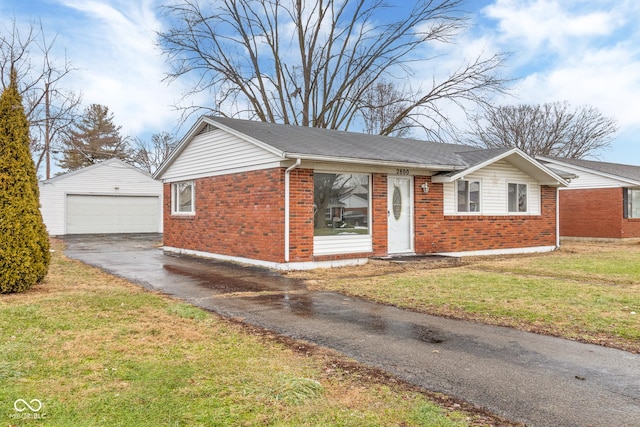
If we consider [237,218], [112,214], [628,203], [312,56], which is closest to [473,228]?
[237,218]

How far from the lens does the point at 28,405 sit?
3316mm

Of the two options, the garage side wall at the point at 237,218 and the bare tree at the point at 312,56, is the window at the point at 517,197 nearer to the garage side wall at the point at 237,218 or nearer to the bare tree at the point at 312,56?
the garage side wall at the point at 237,218

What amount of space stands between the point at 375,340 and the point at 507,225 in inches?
460

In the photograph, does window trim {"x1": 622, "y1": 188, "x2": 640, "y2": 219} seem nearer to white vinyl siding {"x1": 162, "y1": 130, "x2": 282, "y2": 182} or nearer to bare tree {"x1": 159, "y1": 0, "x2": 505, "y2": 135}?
bare tree {"x1": 159, "y1": 0, "x2": 505, "y2": 135}

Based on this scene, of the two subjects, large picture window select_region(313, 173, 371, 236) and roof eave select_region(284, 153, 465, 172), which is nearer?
roof eave select_region(284, 153, 465, 172)

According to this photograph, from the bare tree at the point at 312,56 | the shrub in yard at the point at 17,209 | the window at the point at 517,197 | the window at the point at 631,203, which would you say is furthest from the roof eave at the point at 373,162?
the window at the point at 631,203

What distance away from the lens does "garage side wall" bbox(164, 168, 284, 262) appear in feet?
37.4

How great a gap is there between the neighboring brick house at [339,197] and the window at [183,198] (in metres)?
0.04

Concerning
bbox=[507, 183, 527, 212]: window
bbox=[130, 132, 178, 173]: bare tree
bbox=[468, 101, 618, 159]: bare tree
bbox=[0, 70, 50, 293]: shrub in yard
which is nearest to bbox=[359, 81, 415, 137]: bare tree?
bbox=[468, 101, 618, 159]: bare tree

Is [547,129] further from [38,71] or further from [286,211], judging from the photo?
[38,71]

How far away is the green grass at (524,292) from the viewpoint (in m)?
5.95

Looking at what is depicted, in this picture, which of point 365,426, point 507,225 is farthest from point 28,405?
point 507,225

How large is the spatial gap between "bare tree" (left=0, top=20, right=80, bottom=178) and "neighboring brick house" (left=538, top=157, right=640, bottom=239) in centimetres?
2132

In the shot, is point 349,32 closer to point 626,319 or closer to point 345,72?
point 345,72
